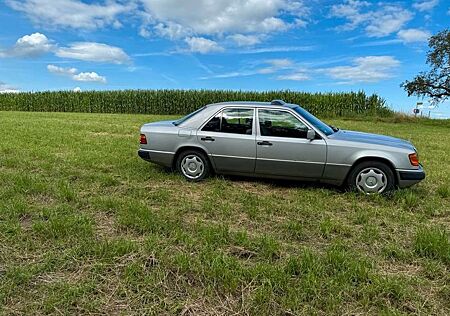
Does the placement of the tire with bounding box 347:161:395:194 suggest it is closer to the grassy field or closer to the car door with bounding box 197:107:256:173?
the grassy field

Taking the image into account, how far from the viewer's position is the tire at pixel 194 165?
19.5ft

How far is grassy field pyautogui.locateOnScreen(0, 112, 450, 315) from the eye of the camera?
261 cm

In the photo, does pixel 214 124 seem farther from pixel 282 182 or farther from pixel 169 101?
pixel 169 101

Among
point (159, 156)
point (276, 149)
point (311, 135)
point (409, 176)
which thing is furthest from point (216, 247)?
point (409, 176)

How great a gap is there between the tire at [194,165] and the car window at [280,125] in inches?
45.3

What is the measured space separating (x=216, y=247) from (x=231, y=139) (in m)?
2.62

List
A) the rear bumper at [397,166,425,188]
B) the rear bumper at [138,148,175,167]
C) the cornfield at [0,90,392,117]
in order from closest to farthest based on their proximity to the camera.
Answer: the rear bumper at [397,166,425,188] → the rear bumper at [138,148,175,167] → the cornfield at [0,90,392,117]

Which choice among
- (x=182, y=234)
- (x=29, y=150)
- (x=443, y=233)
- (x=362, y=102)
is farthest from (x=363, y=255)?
(x=362, y=102)

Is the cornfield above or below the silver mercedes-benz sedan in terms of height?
above

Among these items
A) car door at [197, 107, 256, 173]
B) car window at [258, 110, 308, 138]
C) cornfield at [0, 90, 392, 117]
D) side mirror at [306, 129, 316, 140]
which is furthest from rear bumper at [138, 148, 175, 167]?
cornfield at [0, 90, 392, 117]

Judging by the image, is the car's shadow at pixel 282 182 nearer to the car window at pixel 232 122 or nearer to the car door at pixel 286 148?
the car door at pixel 286 148

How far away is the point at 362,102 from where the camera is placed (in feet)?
96.9

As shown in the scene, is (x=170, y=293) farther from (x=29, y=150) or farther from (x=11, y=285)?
(x=29, y=150)

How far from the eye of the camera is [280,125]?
5.60 m
